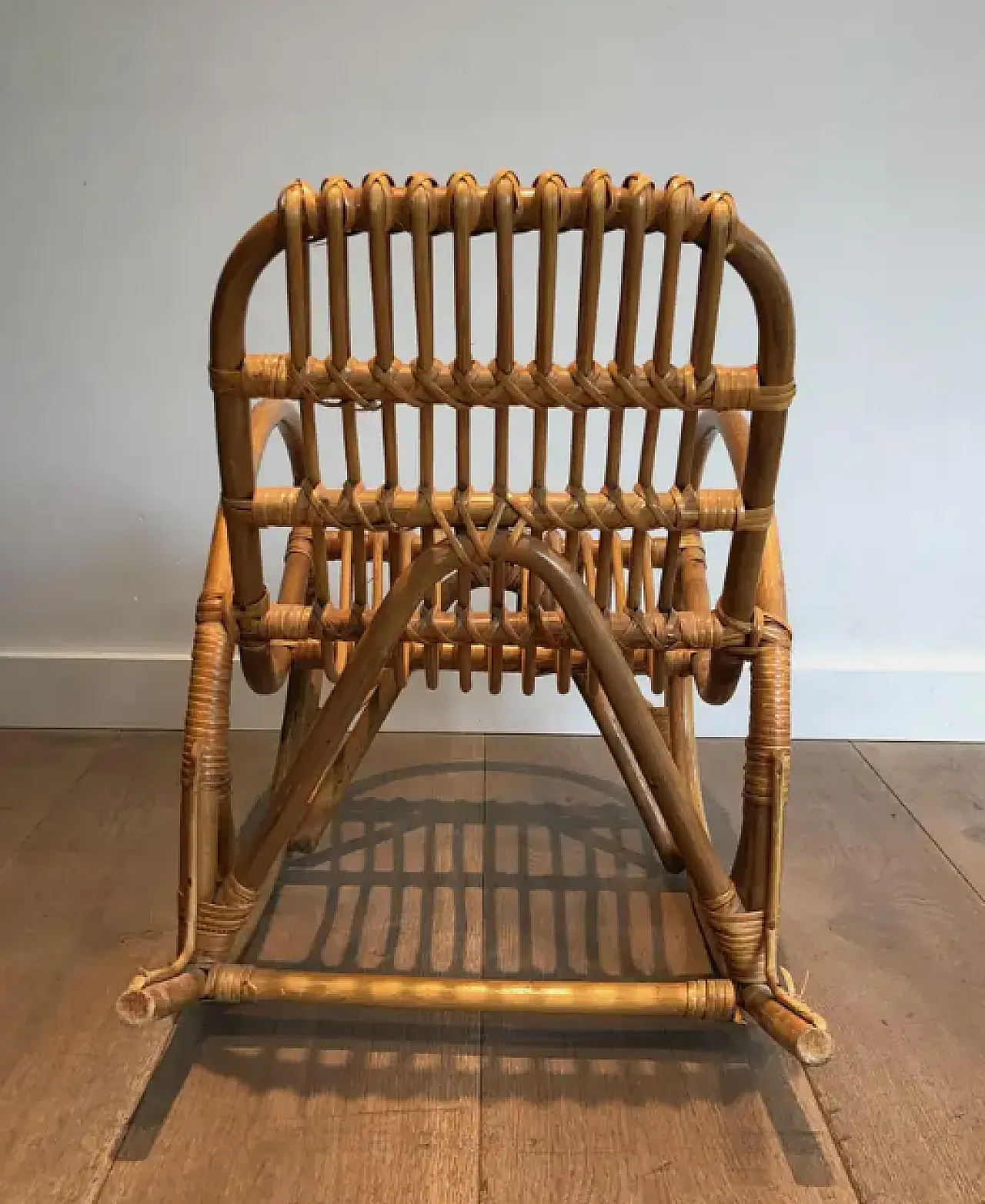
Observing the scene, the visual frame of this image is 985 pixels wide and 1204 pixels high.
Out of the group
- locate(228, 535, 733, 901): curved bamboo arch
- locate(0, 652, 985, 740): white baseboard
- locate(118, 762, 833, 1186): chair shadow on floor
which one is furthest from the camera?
locate(0, 652, 985, 740): white baseboard

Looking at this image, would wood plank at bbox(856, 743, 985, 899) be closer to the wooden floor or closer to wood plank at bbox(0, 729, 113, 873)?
the wooden floor

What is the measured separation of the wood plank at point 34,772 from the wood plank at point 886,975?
35.2 inches

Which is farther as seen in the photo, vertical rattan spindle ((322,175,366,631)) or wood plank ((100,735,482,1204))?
wood plank ((100,735,482,1204))

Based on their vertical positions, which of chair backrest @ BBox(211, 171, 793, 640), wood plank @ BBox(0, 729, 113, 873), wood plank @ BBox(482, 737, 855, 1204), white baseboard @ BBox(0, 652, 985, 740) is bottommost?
wood plank @ BBox(482, 737, 855, 1204)

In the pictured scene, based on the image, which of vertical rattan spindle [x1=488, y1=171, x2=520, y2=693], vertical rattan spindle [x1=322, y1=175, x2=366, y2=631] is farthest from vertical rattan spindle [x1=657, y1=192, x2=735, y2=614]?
vertical rattan spindle [x1=322, y1=175, x2=366, y2=631]

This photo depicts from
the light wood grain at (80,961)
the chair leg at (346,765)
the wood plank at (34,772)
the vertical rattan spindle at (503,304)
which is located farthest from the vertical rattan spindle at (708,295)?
the wood plank at (34,772)

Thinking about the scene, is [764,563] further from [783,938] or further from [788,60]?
[788,60]

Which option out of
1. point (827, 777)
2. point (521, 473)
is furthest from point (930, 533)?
point (521, 473)

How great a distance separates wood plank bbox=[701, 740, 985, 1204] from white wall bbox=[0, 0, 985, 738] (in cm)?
34

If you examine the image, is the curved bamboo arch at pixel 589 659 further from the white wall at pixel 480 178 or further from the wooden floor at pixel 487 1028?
the white wall at pixel 480 178

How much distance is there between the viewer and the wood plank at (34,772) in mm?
1272

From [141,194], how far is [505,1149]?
4.00 ft

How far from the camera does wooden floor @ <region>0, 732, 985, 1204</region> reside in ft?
2.60

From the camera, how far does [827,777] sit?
1448 mm
